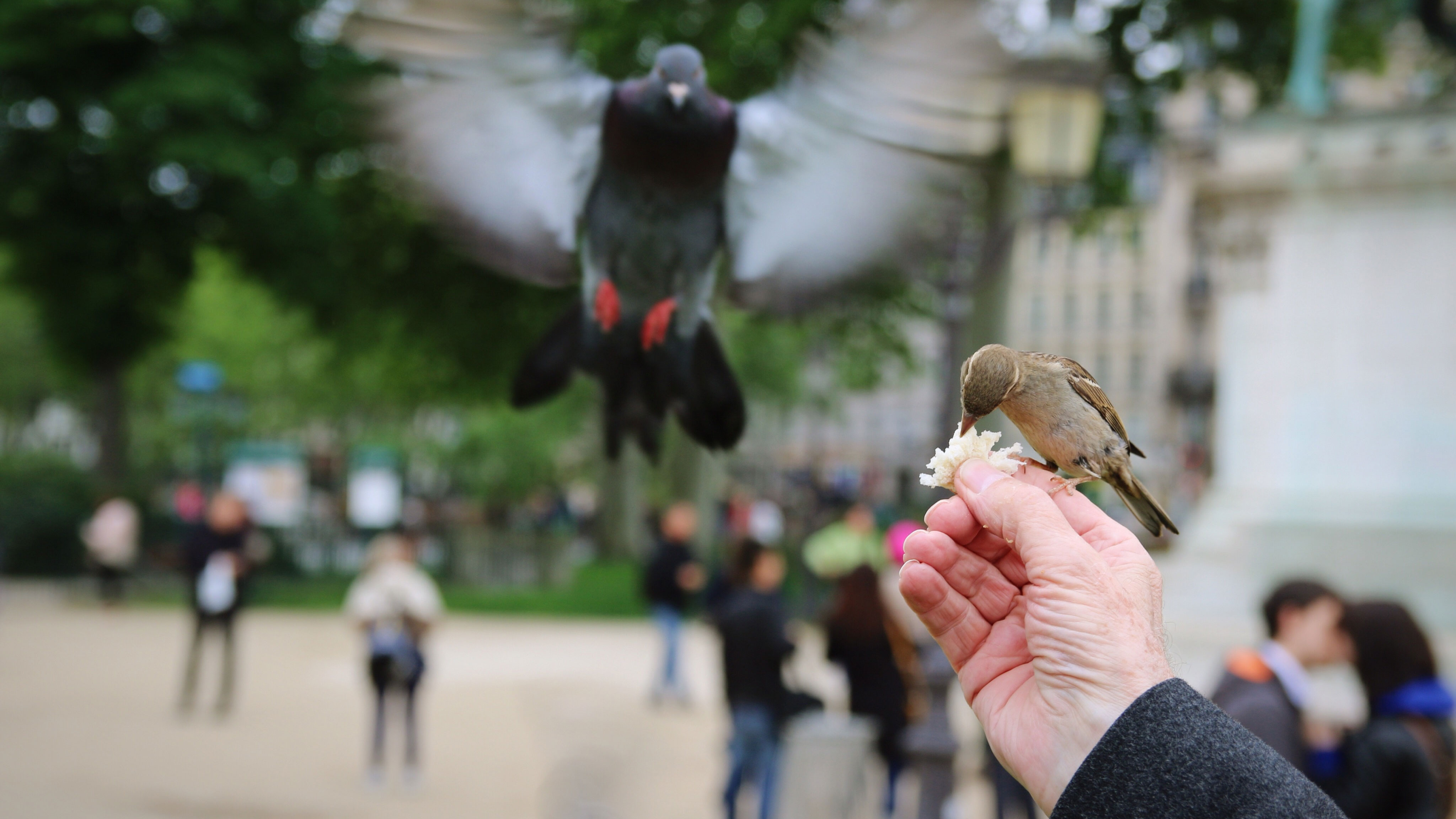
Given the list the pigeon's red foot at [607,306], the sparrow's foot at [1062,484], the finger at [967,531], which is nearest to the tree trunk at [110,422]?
the pigeon's red foot at [607,306]

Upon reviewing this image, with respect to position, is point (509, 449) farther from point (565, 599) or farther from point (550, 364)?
point (550, 364)

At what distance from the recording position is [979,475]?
1.62 m

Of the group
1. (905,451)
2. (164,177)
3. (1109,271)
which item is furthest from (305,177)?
(905,451)

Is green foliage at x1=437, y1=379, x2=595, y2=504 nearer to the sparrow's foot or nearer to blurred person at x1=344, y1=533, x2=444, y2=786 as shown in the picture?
blurred person at x1=344, y1=533, x2=444, y2=786

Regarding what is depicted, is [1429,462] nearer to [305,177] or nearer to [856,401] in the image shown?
[305,177]

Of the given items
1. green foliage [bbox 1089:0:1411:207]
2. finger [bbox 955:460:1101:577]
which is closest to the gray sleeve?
finger [bbox 955:460:1101:577]

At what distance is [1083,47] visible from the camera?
4.95m

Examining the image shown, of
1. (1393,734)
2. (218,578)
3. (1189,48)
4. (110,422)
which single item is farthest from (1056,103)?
(110,422)

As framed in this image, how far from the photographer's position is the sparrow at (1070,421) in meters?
1.53

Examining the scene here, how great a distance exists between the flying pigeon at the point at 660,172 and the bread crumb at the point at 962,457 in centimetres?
29

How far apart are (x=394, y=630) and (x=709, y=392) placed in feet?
25.6

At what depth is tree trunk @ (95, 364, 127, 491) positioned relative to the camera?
69.2 feet

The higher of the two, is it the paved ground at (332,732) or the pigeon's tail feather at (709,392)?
the pigeon's tail feather at (709,392)

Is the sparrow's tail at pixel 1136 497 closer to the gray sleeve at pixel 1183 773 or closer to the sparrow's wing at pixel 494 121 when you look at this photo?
the gray sleeve at pixel 1183 773
